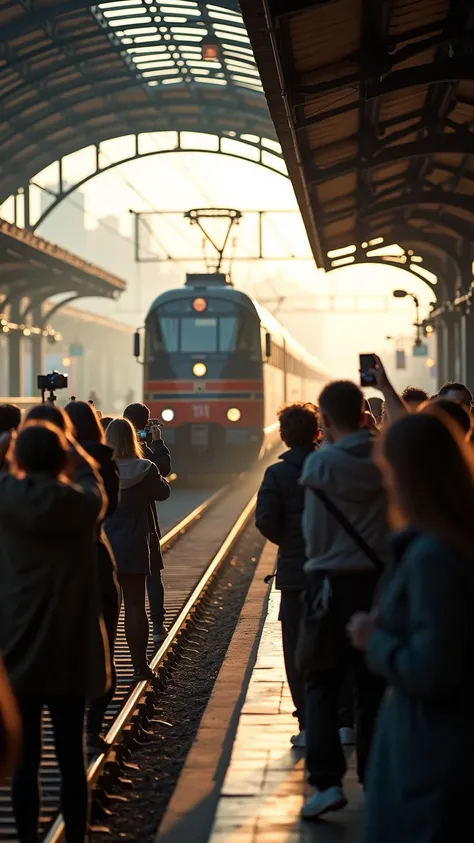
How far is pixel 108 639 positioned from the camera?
655cm

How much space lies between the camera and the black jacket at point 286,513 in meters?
6.41

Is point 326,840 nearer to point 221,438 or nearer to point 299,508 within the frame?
point 299,508

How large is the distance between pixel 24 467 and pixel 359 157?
901 cm

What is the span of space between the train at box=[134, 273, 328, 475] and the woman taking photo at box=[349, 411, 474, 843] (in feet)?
69.7

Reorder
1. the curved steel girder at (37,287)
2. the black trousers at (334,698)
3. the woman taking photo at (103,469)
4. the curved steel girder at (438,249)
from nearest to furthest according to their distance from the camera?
the black trousers at (334,698) < the woman taking photo at (103,469) < the curved steel girder at (438,249) < the curved steel girder at (37,287)

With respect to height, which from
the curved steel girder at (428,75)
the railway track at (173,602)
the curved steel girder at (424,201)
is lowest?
the railway track at (173,602)

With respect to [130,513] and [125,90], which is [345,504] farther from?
[125,90]

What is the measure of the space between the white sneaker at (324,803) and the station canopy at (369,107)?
175 inches

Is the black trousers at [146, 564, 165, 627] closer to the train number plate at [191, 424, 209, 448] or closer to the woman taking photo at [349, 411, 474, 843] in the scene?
the woman taking photo at [349, 411, 474, 843]

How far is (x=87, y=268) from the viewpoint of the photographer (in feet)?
101

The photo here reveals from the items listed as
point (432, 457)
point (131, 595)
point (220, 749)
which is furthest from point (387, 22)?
point (432, 457)

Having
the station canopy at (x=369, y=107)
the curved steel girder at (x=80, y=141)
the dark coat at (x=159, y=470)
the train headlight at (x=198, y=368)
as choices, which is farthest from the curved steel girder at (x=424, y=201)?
the curved steel girder at (x=80, y=141)

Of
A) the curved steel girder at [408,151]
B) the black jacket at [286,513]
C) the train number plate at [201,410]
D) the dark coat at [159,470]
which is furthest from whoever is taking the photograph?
the train number plate at [201,410]

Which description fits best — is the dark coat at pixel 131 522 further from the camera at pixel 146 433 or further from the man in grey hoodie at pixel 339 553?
the man in grey hoodie at pixel 339 553
